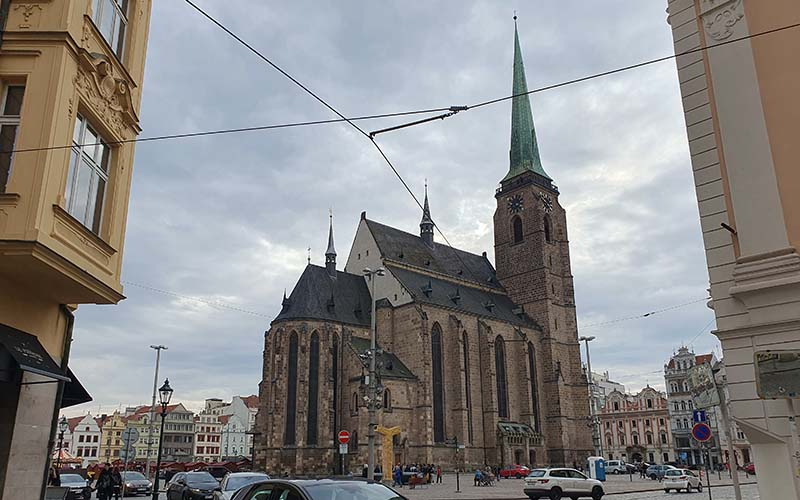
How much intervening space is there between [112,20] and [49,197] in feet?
13.6

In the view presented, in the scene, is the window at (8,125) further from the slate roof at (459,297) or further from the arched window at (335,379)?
the slate roof at (459,297)

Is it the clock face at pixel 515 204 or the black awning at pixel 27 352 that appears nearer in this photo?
the black awning at pixel 27 352

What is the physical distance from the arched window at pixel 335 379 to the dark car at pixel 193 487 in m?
24.5

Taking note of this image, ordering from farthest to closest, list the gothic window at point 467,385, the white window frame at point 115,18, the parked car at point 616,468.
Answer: the parked car at point 616,468 → the gothic window at point 467,385 → the white window frame at point 115,18

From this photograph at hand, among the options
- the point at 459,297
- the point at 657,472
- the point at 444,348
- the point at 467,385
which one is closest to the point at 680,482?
the point at 657,472

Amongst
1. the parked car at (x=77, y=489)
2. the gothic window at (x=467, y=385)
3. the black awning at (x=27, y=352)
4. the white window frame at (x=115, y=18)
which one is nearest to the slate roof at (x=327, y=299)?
the gothic window at (x=467, y=385)

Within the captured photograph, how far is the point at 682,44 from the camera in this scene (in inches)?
402

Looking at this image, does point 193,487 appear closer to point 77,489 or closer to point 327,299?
point 77,489

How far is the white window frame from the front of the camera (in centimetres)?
1051

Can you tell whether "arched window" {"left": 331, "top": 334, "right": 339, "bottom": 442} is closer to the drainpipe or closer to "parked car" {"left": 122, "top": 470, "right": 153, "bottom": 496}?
"parked car" {"left": 122, "top": 470, "right": 153, "bottom": 496}

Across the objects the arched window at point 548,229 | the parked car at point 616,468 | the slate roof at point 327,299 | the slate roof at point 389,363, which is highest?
the arched window at point 548,229

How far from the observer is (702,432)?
46.1ft

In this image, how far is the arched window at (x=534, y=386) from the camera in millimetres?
58875

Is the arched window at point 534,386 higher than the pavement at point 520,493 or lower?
higher
